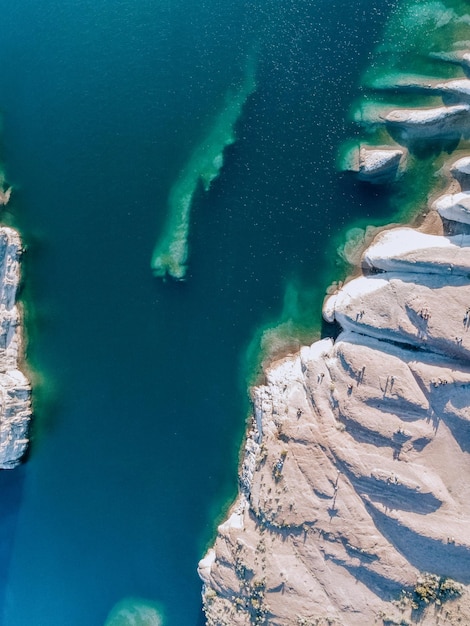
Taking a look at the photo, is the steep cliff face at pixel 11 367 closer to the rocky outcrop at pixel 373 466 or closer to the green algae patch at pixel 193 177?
the green algae patch at pixel 193 177

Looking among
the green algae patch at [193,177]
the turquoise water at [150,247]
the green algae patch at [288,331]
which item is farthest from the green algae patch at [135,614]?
the green algae patch at [193,177]

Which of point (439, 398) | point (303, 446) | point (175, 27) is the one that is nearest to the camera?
point (439, 398)

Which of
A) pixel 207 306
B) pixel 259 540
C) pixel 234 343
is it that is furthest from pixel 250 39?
pixel 259 540

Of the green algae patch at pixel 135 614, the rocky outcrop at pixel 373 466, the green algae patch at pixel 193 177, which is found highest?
the green algae patch at pixel 193 177

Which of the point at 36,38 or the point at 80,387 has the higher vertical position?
the point at 36,38

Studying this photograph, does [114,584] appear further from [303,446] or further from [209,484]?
[303,446]

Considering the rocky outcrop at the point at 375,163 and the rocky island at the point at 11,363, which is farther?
the rocky island at the point at 11,363

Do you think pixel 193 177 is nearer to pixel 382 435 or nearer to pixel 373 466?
pixel 382 435
